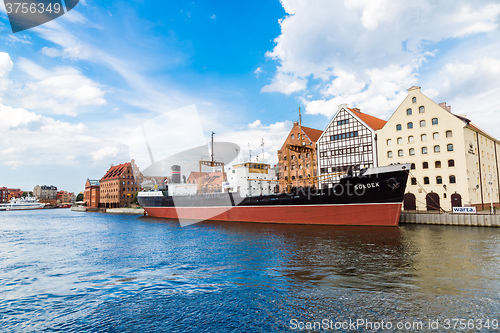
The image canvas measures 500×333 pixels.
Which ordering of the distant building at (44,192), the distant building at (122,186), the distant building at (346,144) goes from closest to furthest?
the distant building at (346,144) < the distant building at (122,186) < the distant building at (44,192)

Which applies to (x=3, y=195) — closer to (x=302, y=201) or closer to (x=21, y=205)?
(x=21, y=205)

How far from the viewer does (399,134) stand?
39375 mm

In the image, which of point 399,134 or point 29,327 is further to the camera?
point 399,134

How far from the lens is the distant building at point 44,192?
166512 millimetres

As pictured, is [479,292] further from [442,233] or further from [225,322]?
[442,233]

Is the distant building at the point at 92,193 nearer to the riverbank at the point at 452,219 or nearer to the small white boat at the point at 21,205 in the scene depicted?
the small white boat at the point at 21,205

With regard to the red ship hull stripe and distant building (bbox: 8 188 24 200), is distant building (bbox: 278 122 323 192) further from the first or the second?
distant building (bbox: 8 188 24 200)

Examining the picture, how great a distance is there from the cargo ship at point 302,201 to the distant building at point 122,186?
153 ft

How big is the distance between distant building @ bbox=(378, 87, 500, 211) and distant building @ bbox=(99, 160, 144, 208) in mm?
77396

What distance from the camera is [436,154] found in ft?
118

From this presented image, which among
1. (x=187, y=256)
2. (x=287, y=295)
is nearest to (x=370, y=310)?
(x=287, y=295)

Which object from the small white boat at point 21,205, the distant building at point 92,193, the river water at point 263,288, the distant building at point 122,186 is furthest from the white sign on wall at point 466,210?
the small white boat at point 21,205

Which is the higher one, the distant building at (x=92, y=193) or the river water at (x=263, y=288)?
the distant building at (x=92, y=193)

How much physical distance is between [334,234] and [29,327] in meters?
20.8
